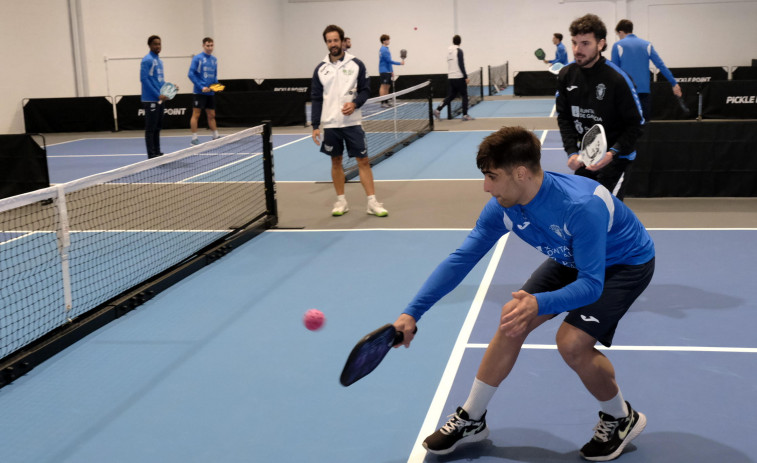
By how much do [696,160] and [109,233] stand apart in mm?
6349

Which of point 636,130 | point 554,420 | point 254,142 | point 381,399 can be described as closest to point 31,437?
point 381,399

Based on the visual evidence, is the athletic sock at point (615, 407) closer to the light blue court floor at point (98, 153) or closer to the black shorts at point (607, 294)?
the black shorts at point (607, 294)

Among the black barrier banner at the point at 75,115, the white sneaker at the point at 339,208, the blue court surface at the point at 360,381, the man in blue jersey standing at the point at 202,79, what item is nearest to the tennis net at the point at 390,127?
the white sneaker at the point at 339,208

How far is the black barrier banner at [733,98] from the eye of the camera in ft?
53.4

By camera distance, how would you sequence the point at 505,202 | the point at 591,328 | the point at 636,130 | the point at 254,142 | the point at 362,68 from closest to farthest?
the point at 505,202, the point at 591,328, the point at 636,130, the point at 362,68, the point at 254,142

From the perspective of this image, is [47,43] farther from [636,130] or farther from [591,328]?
[591,328]

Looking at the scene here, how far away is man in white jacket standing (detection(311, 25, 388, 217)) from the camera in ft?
27.7

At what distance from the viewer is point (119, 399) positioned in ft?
14.2

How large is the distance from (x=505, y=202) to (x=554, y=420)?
4.46 ft

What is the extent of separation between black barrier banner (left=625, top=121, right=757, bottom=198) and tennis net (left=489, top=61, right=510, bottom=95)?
1809 centimetres

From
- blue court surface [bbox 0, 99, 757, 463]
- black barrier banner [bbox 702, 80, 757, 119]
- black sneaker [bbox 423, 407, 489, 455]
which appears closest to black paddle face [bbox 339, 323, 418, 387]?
black sneaker [bbox 423, 407, 489, 455]

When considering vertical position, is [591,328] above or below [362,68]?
below

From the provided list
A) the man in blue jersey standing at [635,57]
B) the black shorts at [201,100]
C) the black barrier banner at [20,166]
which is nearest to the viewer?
the man in blue jersey standing at [635,57]

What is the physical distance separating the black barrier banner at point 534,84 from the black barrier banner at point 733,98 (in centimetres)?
951
